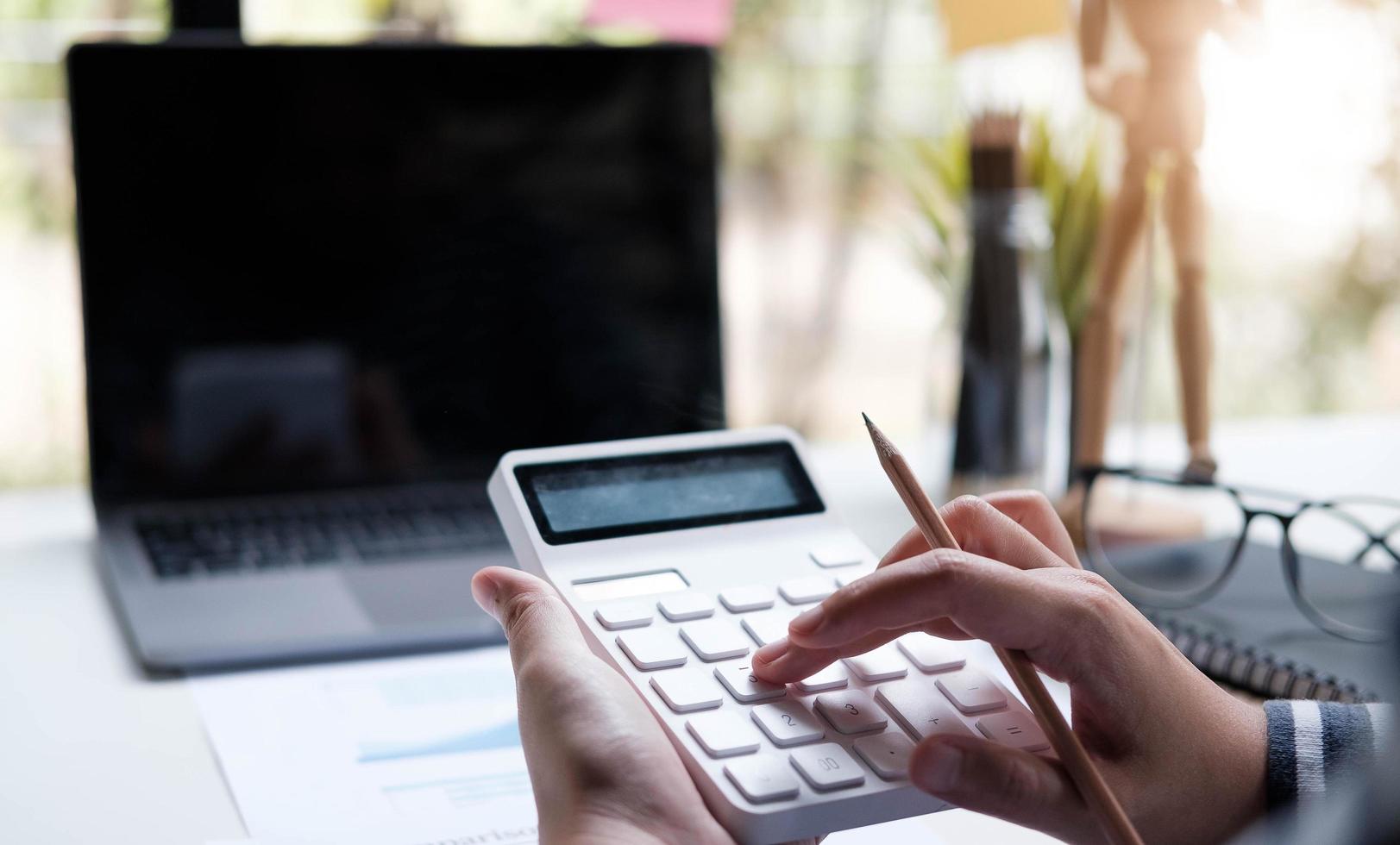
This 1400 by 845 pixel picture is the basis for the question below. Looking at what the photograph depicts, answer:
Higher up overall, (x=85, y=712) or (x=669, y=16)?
(x=669, y=16)

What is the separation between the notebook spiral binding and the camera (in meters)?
0.54

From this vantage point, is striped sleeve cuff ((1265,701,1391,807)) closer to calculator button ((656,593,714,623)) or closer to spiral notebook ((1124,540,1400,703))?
spiral notebook ((1124,540,1400,703))

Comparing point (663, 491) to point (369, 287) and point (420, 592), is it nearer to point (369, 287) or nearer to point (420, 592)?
point (420, 592)

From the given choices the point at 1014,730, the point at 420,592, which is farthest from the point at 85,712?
the point at 1014,730

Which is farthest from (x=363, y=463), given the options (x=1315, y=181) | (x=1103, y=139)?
(x=1315, y=181)

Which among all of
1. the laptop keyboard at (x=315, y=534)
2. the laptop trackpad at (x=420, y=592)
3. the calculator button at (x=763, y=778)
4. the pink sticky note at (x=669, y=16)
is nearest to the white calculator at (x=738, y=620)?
the calculator button at (x=763, y=778)

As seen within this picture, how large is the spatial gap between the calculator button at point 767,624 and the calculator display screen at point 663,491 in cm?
6

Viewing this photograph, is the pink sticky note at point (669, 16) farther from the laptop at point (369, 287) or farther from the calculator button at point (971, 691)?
the calculator button at point (971, 691)

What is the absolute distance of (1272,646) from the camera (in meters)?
0.59

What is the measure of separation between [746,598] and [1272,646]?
285mm

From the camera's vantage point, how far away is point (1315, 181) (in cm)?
228

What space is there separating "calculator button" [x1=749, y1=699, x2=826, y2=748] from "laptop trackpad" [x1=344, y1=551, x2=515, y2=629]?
22 cm

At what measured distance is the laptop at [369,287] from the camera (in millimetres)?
739

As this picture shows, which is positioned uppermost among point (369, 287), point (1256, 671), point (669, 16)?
point (669, 16)
